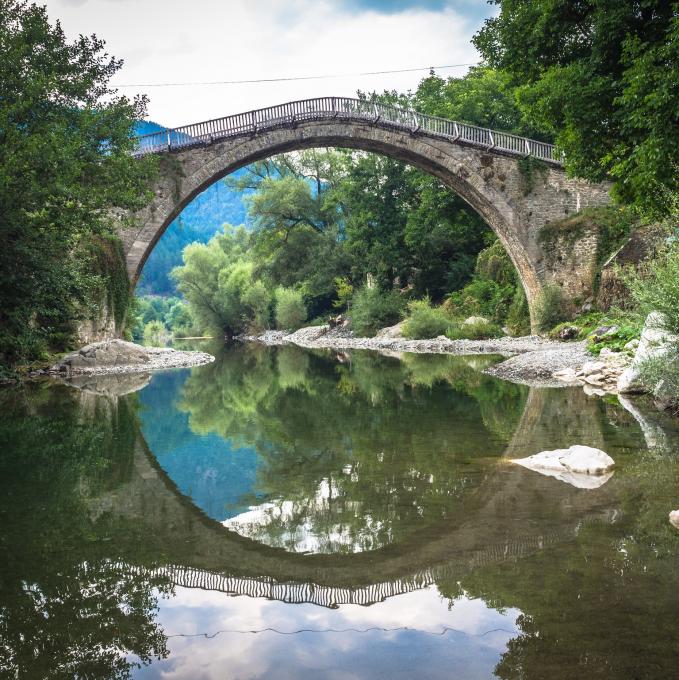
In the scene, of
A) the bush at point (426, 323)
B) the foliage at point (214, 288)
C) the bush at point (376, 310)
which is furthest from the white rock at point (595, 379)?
the foliage at point (214, 288)

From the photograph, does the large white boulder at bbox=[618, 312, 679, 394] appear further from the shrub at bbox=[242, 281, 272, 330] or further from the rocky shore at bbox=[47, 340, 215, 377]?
the shrub at bbox=[242, 281, 272, 330]

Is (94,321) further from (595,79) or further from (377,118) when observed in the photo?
(595,79)

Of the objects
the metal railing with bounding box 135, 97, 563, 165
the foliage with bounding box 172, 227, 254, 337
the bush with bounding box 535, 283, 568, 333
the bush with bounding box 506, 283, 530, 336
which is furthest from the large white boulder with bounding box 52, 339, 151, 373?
the foliage with bounding box 172, 227, 254, 337

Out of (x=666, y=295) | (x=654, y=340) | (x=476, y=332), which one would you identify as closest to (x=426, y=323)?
(x=476, y=332)

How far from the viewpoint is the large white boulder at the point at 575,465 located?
489cm

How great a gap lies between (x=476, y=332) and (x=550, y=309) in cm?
307

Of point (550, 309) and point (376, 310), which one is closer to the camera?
point (550, 309)

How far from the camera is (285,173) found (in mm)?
42156

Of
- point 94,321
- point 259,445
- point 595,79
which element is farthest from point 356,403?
point 94,321

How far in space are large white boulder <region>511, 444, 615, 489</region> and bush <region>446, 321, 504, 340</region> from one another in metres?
18.7

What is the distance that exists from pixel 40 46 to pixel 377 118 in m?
11.1

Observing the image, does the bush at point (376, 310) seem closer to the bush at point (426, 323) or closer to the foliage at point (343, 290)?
the foliage at point (343, 290)

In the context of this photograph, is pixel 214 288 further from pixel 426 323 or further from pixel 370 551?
pixel 370 551

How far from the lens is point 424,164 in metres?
24.3
